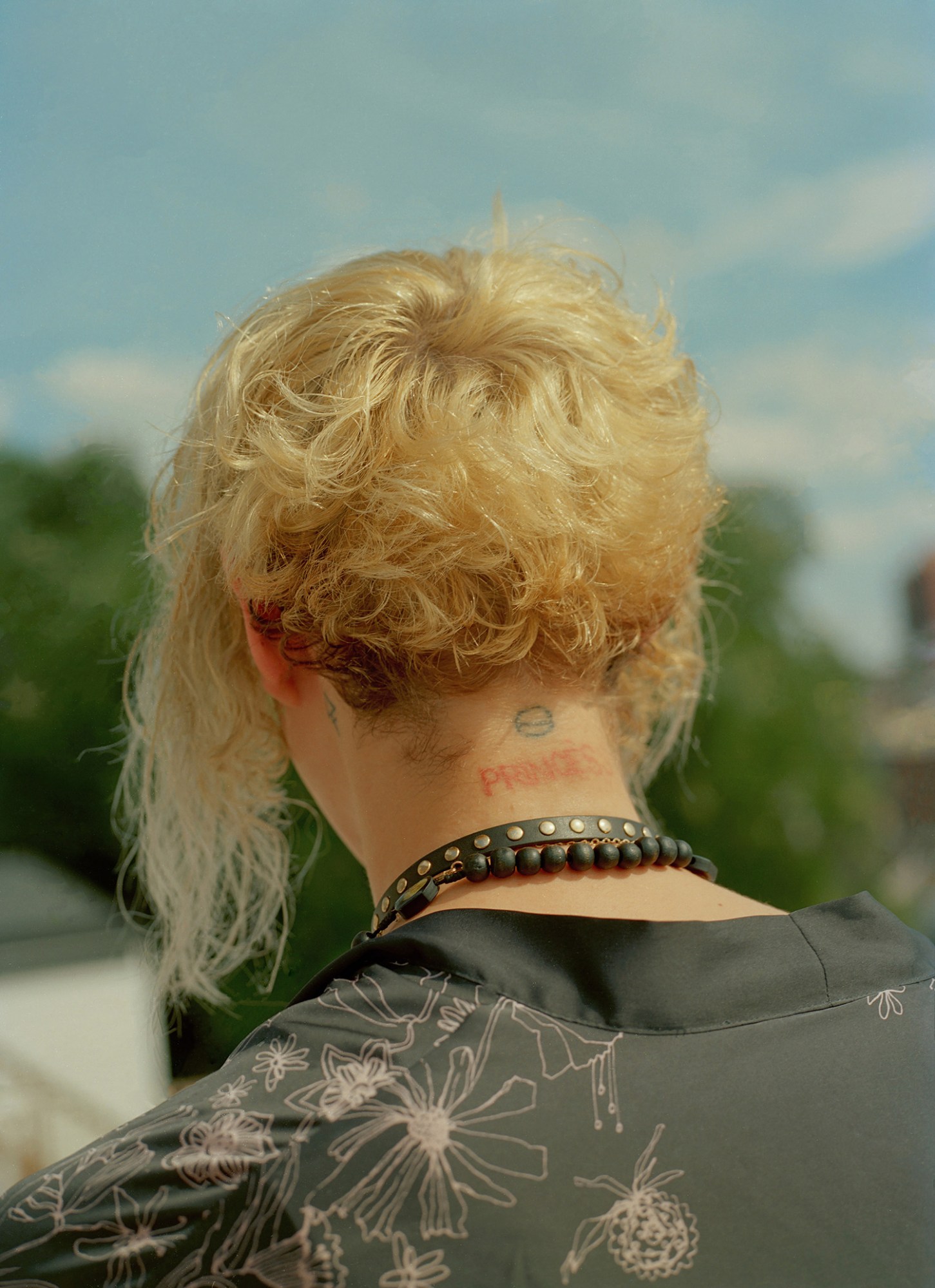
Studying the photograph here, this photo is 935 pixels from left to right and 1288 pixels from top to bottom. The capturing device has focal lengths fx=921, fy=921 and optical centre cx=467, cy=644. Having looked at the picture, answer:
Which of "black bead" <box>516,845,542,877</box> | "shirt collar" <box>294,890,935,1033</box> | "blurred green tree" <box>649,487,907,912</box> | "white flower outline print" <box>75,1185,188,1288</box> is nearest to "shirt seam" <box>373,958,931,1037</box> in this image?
"shirt collar" <box>294,890,935,1033</box>

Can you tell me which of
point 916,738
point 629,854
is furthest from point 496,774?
point 916,738

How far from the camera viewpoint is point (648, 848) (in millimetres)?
739

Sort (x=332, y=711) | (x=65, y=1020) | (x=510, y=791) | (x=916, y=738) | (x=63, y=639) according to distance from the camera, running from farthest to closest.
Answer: (x=65, y=1020) < (x=63, y=639) < (x=916, y=738) < (x=332, y=711) < (x=510, y=791)

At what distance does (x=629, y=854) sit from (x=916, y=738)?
0.88 metres

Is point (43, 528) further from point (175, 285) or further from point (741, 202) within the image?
point (741, 202)

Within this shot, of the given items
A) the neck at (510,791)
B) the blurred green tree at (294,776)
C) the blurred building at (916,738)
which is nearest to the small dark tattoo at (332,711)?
the neck at (510,791)

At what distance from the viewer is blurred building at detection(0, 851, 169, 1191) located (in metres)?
1.59

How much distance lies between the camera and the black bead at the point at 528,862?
2.32ft

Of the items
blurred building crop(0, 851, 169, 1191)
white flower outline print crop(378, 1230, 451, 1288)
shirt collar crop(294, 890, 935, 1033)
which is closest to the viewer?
white flower outline print crop(378, 1230, 451, 1288)

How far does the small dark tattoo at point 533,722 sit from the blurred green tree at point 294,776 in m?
0.73

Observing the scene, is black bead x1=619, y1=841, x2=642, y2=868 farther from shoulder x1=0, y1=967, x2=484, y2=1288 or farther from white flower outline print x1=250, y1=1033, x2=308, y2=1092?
white flower outline print x1=250, y1=1033, x2=308, y2=1092

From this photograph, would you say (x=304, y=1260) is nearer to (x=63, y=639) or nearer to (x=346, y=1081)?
(x=346, y=1081)

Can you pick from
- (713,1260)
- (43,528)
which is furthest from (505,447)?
(43,528)

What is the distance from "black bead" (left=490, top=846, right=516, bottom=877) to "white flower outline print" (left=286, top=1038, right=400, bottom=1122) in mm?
156
